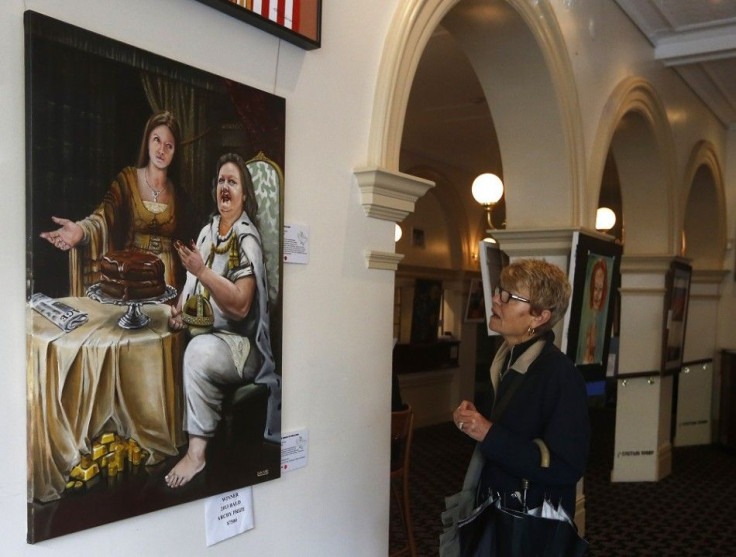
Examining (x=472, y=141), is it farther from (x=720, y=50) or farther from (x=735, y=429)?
(x=735, y=429)

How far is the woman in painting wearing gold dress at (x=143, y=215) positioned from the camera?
1.61 meters

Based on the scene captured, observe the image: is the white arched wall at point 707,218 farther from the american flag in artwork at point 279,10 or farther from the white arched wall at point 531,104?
the american flag in artwork at point 279,10

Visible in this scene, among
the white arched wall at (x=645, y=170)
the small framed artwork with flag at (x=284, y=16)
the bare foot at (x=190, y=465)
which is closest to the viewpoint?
the bare foot at (x=190, y=465)

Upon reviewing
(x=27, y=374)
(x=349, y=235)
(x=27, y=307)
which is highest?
(x=349, y=235)

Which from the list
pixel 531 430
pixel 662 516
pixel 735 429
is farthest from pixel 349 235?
pixel 735 429

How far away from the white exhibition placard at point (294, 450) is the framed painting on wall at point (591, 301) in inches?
90.0

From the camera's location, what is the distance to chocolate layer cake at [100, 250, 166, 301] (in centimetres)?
166

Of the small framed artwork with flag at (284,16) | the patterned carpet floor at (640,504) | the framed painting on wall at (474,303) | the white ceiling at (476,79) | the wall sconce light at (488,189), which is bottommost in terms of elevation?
the patterned carpet floor at (640,504)

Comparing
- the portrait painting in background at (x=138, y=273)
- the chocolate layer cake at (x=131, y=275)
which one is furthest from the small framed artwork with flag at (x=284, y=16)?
the chocolate layer cake at (x=131, y=275)

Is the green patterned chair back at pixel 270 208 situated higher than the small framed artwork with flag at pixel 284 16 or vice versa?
the small framed artwork with flag at pixel 284 16

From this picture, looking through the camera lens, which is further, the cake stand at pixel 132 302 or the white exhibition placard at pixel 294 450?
the white exhibition placard at pixel 294 450

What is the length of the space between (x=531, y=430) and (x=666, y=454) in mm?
5444

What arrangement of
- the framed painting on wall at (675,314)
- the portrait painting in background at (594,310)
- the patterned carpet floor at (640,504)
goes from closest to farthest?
A: the portrait painting in background at (594,310), the patterned carpet floor at (640,504), the framed painting on wall at (675,314)

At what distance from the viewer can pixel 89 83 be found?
1.62m
